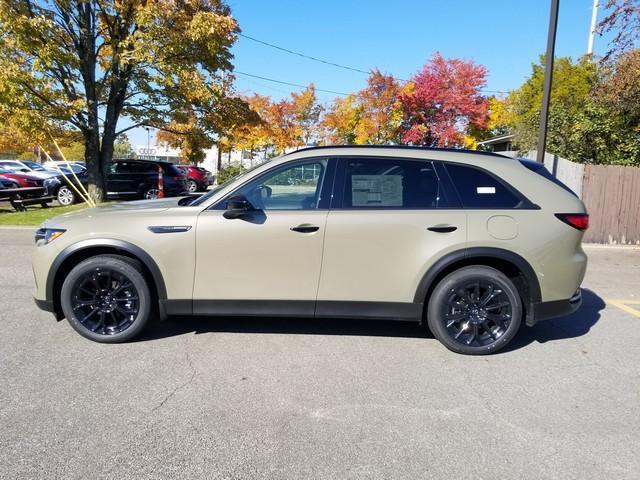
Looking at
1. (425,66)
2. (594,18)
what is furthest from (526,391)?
(594,18)

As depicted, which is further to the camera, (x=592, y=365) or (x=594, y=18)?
(x=594, y=18)

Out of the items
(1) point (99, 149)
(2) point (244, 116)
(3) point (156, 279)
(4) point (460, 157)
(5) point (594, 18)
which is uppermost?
(5) point (594, 18)

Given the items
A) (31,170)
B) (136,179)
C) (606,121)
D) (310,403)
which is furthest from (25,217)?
(606,121)

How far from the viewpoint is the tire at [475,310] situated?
409cm

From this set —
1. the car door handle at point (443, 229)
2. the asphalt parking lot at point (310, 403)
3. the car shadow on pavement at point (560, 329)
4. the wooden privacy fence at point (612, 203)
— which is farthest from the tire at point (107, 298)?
the wooden privacy fence at point (612, 203)

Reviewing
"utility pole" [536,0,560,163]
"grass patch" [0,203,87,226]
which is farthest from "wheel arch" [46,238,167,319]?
"utility pole" [536,0,560,163]

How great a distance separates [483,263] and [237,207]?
2.19 m

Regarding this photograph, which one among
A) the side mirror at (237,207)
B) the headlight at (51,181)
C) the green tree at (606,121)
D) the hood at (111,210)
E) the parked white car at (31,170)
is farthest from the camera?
the parked white car at (31,170)

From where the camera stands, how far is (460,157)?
13.9ft

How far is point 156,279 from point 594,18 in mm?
29332

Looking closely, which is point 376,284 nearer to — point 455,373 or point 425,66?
point 455,373

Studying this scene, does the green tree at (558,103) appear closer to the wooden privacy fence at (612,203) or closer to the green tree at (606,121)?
the green tree at (606,121)

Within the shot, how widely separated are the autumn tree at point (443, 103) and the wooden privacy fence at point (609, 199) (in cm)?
1503

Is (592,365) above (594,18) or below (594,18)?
below
